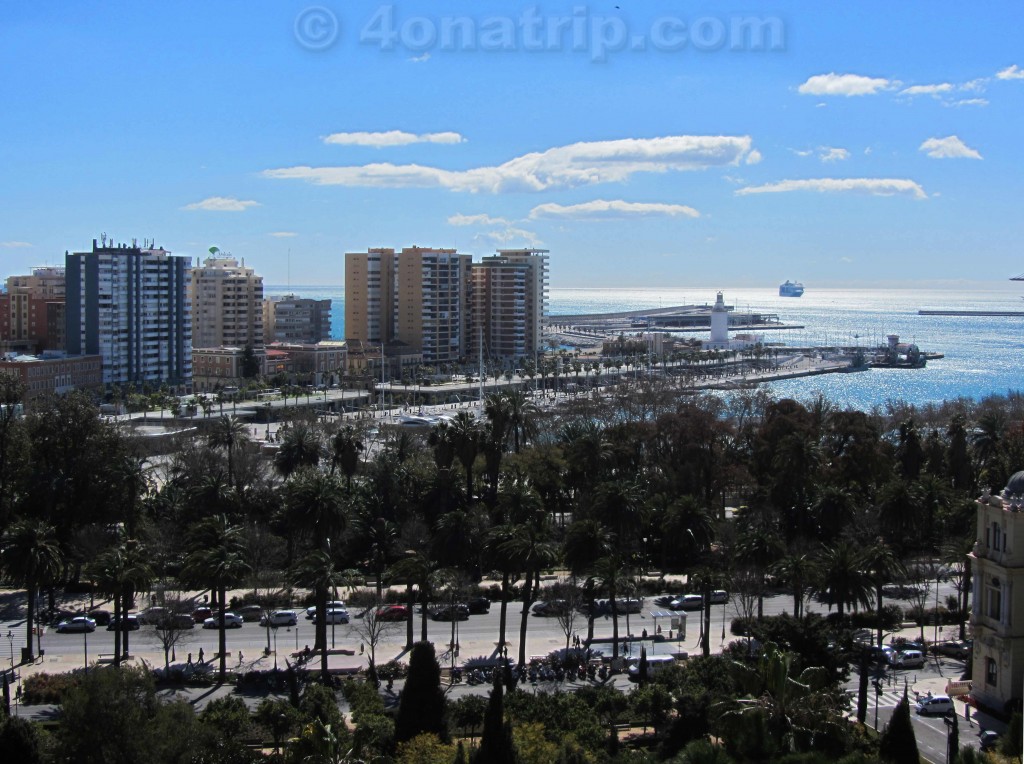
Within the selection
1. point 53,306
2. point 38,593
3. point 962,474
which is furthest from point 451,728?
point 53,306

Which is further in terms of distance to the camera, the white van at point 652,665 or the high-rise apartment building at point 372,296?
the high-rise apartment building at point 372,296

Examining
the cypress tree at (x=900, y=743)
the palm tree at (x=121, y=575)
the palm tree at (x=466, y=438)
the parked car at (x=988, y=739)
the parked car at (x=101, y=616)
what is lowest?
the parked car at (x=101, y=616)

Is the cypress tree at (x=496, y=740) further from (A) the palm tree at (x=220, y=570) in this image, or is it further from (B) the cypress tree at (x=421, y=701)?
(A) the palm tree at (x=220, y=570)

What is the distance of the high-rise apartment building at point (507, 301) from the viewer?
9912cm

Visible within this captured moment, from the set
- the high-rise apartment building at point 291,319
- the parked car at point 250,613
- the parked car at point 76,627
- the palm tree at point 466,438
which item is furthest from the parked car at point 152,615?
the high-rise apartment building at point 291,319

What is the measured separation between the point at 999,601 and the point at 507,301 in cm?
8115

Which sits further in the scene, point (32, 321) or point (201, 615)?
point (32, 321)

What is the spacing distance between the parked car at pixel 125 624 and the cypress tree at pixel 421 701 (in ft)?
25.5

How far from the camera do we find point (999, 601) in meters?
19.8

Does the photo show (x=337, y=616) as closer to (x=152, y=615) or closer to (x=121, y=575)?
(x=152, y=615)

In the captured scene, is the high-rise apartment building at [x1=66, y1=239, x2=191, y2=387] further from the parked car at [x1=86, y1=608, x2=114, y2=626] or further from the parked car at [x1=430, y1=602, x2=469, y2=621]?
the parked car at [x1=430, y1=602, x2=469, y2=621]

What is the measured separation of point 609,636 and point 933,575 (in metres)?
9.66

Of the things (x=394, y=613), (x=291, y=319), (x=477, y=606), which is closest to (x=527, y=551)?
(x=477, y=606)

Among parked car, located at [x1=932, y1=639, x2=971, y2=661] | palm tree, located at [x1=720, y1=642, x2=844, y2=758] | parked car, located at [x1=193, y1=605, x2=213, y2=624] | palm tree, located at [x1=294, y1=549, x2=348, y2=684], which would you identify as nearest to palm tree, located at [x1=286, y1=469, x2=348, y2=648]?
palm tree, located at [x1=294, y1=549, x2=348, y2=684]
